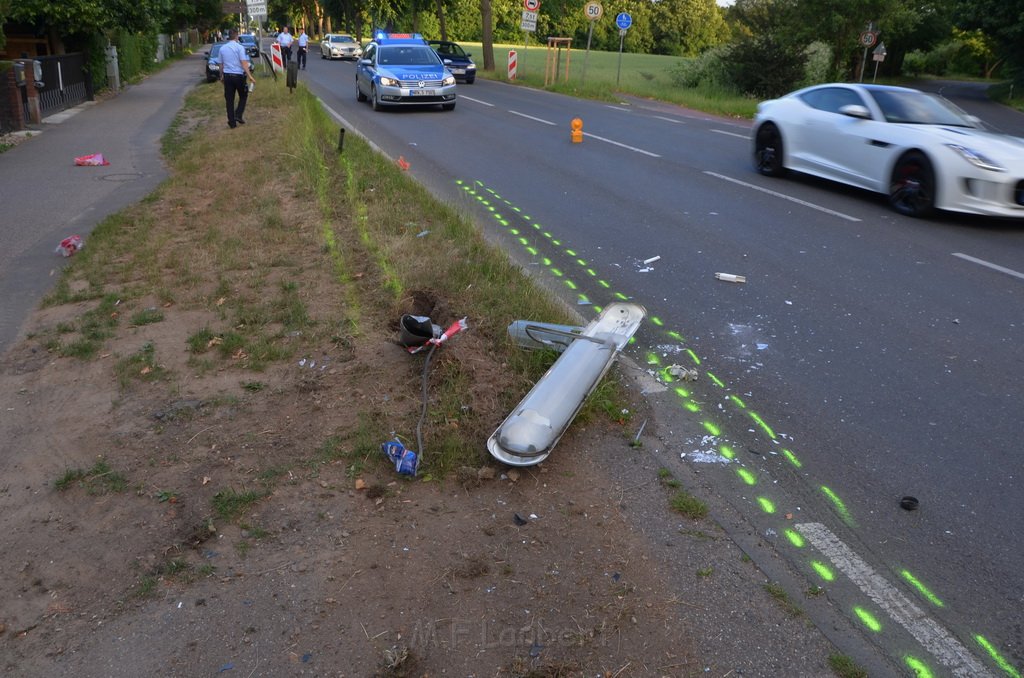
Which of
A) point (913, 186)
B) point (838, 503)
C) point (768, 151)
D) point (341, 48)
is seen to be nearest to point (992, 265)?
point (913, 186)

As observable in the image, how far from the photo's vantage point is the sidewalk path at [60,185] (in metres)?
Result: 7.11

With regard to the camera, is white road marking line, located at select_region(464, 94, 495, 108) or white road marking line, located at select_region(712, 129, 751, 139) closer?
white road marking line, located at select_region(712, 129, 751, 139)

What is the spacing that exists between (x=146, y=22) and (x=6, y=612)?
2347 cm

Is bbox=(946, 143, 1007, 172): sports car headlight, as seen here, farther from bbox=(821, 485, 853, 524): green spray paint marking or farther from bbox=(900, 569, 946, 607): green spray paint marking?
bbox=(900, 569, 946, 607): green spray paint marking

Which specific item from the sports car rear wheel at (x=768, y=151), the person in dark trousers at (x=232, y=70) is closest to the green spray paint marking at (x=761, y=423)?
the sports car rear wheel at (x=768, y=151)

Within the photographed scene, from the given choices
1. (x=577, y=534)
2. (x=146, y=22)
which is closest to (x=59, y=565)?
(x=577, y=534)

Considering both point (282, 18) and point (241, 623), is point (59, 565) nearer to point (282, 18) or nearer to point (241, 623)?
point (241, 623)

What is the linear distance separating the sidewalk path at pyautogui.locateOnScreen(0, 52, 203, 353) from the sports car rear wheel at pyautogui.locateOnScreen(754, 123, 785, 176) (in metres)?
8.62

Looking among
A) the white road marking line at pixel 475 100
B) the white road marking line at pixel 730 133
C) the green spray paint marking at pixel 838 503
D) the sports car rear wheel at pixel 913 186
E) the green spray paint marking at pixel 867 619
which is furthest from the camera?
the white road marking line at pixel 475 100

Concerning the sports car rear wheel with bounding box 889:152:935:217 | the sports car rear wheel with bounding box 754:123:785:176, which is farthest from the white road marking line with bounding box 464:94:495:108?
→ the sports car rear wheel with bounding box 889:152:935:217

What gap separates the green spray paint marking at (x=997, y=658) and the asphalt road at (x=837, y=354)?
23 millimetres

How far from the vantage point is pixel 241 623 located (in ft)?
10.0

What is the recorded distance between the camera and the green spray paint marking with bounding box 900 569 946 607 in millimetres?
3244

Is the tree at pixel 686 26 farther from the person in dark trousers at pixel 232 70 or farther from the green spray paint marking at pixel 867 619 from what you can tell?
the green spray paint marking at pixel 867 619
